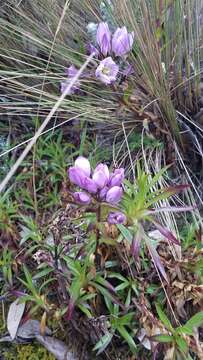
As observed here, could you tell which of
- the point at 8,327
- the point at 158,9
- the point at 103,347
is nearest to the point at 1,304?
the point at 8,327

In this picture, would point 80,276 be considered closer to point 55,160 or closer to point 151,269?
point 151,269

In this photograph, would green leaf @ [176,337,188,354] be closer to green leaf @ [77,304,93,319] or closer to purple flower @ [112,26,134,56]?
green leaf @ [77,304,93,319]

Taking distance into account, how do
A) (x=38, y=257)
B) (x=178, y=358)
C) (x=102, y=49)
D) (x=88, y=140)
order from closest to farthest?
1. (x=178, y=358)
2. (x=38, y=257)
3. (x=102, y=49)
4. (x=88, y=140)

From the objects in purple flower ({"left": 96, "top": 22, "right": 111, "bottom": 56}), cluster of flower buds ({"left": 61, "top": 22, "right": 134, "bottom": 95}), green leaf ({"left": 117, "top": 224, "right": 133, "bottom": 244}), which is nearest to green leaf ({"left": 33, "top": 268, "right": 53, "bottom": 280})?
green leaf ({"left": 117, "top": 224, "right": 133, "bottom": 244})

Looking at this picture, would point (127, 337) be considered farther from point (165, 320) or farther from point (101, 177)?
point (101, 177)

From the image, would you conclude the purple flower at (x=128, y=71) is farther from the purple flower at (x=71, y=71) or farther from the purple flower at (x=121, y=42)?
the purple flower at (x=71, y=71)

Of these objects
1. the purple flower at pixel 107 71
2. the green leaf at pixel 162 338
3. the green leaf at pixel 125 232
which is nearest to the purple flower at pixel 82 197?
the green leaf at pixel 125 232
